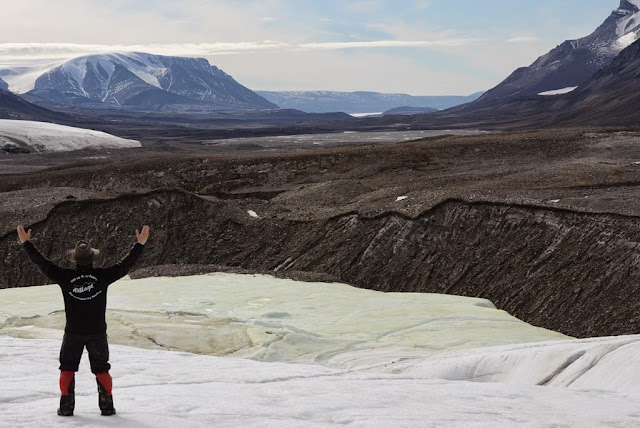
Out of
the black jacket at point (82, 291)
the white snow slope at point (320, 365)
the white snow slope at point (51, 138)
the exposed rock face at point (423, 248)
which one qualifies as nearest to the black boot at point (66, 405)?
the white snow slope at point (320, 365)

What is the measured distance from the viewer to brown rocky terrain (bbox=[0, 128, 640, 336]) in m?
22.5

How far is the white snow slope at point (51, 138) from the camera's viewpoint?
82688 mm


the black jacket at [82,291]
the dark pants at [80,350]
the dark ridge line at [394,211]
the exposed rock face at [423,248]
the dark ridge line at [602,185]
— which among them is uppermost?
the black jacket at [82,291]

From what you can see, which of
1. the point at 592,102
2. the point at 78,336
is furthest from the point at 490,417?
the point at 592,102

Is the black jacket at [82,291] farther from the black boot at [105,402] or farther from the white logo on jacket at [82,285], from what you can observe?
the black boot at [105,402]

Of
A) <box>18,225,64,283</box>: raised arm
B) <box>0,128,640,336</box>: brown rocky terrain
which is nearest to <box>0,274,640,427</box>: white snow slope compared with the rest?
<box>18,225,64,283</box>: raised arm

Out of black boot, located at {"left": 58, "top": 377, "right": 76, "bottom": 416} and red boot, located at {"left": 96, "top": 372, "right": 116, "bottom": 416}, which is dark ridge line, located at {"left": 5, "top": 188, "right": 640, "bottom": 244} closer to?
red boot, located at {"left": 96, "top": 372, "right": 116, "bottom": 416}

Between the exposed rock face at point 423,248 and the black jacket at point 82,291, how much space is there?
1565cm

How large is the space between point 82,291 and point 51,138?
278 feet

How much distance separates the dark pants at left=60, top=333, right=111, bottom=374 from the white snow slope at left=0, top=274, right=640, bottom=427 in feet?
1.60

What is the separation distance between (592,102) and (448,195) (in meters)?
128

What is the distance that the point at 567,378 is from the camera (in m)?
10.8

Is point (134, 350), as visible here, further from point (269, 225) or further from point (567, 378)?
point (269, 225)

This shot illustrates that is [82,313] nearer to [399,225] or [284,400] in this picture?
[284,400]
